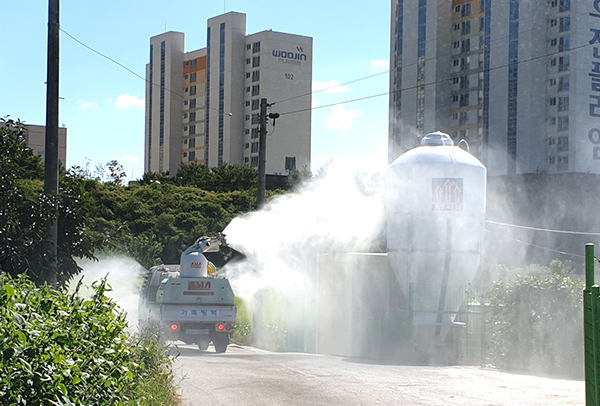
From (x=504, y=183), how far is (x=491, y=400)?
186 feet

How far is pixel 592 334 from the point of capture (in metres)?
6.26

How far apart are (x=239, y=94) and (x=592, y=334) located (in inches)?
4336

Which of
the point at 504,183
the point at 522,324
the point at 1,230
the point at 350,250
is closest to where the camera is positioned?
the point at 1,230

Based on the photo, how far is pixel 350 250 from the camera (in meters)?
27.2

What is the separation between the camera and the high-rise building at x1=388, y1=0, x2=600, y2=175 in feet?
208

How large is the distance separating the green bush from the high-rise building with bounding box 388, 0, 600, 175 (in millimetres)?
60320

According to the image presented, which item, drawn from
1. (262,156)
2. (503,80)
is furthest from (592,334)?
(503,80)

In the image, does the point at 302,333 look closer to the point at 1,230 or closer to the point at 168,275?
the point at 168,275

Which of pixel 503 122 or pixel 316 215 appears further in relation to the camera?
pixel 503 122

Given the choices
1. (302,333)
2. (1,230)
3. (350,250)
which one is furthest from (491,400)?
(350,250)

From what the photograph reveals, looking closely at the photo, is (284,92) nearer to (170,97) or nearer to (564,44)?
(170,97)

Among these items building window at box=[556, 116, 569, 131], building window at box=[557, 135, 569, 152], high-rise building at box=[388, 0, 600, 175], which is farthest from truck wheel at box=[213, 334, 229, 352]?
building window at box=[556, 116, 569, 131]

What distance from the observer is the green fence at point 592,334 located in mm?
6191

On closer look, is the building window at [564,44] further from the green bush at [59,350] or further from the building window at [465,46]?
the green bush at [59,350]
